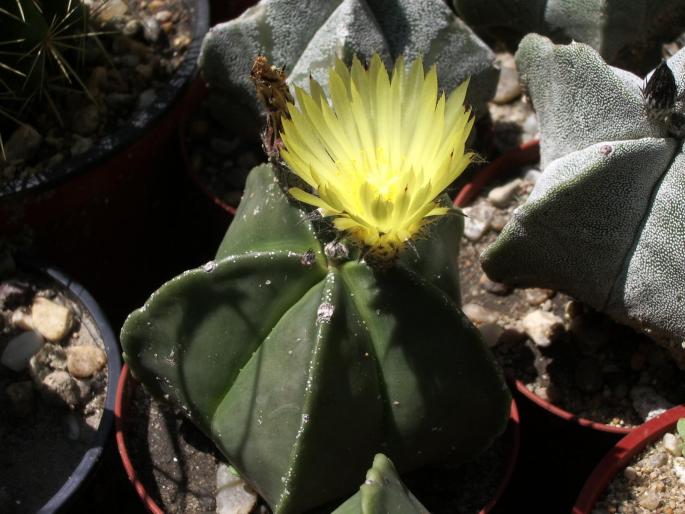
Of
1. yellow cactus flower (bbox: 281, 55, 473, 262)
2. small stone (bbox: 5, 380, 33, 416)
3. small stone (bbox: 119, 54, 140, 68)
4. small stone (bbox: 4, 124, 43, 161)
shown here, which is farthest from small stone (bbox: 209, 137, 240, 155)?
yellow cactus flower (bbox: 281, 55, 473, 262)

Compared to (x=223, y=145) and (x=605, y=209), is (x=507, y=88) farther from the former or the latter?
(x=605, y=209)

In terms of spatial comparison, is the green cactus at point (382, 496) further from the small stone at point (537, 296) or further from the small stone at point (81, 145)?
the small stone at point (81, 145)

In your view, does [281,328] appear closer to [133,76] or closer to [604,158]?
[604,158]

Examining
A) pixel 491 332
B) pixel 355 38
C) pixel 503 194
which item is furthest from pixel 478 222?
pixel 355 38

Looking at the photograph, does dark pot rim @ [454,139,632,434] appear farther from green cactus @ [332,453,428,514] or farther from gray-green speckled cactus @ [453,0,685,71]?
green cactus @ [332,453,428,514]

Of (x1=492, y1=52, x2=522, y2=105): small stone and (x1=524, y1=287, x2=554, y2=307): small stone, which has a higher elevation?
(x1=492, y1=52, x2=522, y2=105): small stone

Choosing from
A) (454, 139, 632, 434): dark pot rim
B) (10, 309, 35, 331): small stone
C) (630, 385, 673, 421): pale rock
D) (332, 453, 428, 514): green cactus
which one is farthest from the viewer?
(454, 139, 632, 434): dark pot rim

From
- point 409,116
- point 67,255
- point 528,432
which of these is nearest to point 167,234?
point 67,255

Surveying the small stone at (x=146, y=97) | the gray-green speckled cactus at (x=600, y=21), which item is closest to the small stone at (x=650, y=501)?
the gray-green speckled cactus at (x=600, y=21)
